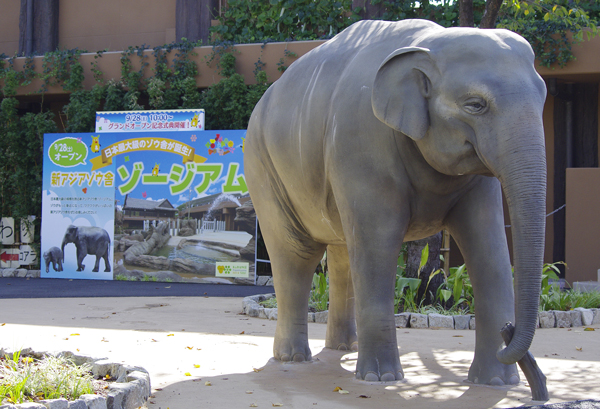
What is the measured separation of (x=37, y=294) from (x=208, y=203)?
329 centimetres

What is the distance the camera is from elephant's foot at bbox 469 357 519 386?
3.79m

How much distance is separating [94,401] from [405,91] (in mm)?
2238

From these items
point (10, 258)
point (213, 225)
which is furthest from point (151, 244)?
point (10, 258)

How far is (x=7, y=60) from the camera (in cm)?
1384

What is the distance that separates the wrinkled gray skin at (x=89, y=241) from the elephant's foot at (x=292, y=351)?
8278 millimetres

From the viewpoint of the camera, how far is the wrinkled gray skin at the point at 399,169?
3.11 meters

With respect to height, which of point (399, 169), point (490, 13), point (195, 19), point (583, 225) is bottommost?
point (583, 225)

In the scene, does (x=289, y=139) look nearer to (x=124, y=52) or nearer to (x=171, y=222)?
(x=171, y=222)

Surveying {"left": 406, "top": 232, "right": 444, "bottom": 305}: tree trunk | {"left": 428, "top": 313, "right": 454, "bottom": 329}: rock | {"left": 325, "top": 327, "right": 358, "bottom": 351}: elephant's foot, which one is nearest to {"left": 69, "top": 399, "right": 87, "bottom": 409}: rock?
{"left": 325, "top": 327, "right": 358, "bottom": 351}: elephant's foot

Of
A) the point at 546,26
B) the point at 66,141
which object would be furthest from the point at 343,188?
the point at 66,141

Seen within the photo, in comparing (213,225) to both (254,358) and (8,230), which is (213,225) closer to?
(8,230)

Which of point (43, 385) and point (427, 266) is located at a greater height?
point (427, 266)

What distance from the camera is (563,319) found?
7086 mm

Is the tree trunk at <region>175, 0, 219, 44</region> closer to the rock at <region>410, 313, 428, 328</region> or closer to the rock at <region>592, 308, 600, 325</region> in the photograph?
the rock at <region>410, 313, 428, 328</region>
